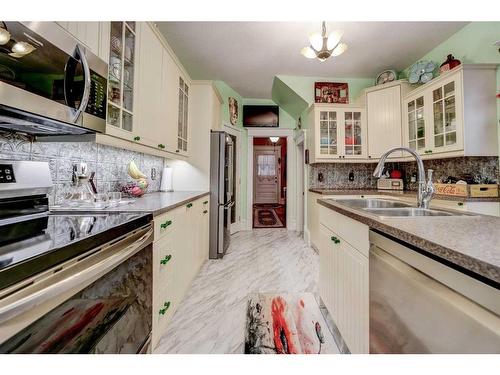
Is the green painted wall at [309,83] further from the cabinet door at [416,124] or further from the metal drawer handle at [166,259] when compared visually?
the metal drawer handle at [166,259]

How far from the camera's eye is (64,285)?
628 millimetres

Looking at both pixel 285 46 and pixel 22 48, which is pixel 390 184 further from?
pixel 22 48

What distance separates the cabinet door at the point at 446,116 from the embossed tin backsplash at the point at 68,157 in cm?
331

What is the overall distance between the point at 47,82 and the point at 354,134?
352 cm

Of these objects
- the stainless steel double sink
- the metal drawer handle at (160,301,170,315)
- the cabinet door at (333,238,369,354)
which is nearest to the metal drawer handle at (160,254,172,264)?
the metal drawer handle at (160,301,170,315)

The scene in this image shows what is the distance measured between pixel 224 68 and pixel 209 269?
2.92 m

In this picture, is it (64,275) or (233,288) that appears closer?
(64,275)

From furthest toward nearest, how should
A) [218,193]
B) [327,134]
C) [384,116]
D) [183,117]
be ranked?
1. [327,134]
2. [384,116]
3. [218,193]
4. [183,117]

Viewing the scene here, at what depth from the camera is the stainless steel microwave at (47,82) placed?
0.81m

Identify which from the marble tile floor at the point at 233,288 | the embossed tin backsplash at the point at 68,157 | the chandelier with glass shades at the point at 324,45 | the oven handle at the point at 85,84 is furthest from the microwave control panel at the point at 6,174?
the chandelier with glass shades at the point at 324,45

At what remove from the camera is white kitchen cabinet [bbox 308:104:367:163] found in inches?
134

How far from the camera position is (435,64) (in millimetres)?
2809

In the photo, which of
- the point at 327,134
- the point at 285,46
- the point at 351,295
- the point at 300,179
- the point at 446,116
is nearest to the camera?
the point at 351,295

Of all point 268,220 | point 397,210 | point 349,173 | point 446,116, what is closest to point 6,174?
point 397,210
